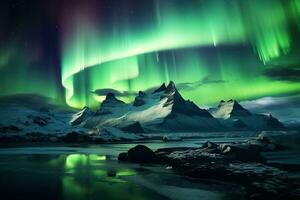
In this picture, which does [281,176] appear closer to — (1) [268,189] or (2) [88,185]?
(1) [268,189]

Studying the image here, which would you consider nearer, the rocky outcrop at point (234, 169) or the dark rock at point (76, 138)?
the rocky outcrop at point (234, 169)

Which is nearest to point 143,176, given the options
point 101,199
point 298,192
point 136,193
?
point 136,193

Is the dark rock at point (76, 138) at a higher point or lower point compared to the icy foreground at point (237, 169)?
higher

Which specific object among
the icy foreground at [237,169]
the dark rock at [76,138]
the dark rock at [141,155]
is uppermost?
the dark rock at [76,138]

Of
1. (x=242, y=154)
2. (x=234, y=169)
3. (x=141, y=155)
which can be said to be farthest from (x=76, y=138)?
(x=234, y=169)

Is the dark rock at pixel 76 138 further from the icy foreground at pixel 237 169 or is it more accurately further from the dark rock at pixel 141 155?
the dark rock at pixel 141 155

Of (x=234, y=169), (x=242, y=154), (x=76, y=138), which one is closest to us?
(x=234, y=169)

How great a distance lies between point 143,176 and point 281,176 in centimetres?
1316

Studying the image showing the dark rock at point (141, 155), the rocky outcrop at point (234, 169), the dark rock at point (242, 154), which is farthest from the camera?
the dark rock at point (141, 155)

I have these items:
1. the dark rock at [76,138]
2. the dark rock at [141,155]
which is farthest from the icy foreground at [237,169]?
the dark rock at [76,138]

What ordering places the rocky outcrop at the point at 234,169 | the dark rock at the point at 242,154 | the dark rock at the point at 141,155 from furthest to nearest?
1. the dark rock at the point at 141,155
2. the dark rock at the point at 242,154
3. the rocky outcrop at the point at 234,169

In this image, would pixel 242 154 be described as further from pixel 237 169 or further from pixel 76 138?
pixel 76 138

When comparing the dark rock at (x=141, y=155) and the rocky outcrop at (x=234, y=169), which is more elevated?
the dark rock at (x=141, y=155)

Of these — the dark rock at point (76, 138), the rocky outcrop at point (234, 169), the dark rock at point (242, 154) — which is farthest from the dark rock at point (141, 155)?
the dark rock at point (76, 138)
